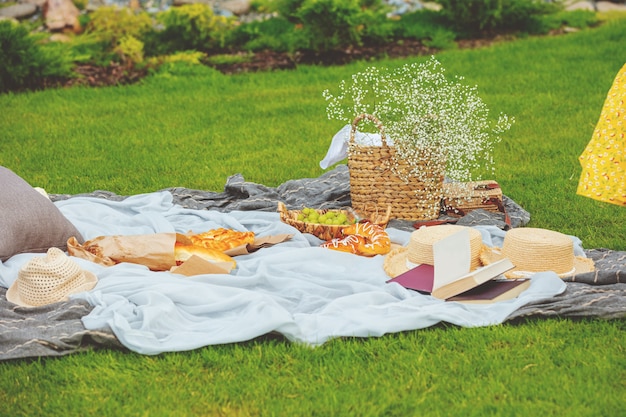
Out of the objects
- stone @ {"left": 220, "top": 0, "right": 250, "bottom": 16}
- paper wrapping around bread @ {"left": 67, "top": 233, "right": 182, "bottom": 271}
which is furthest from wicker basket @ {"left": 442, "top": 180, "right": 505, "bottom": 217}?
stone @ {"left": 220, "top": 0, "right": 250, "bottom": 16}

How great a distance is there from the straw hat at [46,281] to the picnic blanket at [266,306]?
0.08m

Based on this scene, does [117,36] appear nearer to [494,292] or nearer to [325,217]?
[325,217]

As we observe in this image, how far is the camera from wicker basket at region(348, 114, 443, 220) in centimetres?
603

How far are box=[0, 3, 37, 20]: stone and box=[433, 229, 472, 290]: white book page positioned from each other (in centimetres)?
990

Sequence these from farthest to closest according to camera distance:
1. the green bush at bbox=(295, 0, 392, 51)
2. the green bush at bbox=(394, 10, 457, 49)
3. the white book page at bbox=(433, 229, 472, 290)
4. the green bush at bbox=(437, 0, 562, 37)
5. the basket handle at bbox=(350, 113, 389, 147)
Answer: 1. the green bush at bbox=(437, 0, 562, 37)
2. the green bush at bbox=(394, 10, 457, 49)
3. the green bush at bbox=(295, 0, 392, 51)
4. the basket handle at bbox=(350, 113, 389, 147)
5. the white book page at bbox=(433, 229, 472, 290)

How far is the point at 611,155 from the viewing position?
185 inches

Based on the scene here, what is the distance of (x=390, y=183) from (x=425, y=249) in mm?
1288

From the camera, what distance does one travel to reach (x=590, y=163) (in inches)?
188

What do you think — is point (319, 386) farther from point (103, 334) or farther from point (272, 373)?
point (103, 334)

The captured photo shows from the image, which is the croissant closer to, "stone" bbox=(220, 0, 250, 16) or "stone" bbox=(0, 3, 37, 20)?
"stone" bbox=(220, 0, 250, 16)

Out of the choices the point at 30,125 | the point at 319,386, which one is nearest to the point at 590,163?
the point at 319,386

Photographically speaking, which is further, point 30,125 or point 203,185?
point 30,125

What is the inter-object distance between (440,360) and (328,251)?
1.33m

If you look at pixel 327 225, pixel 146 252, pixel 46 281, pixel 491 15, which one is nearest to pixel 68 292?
pixel 46 281
